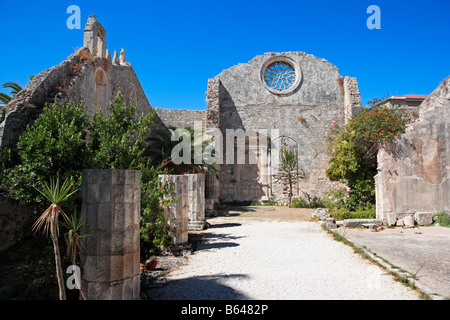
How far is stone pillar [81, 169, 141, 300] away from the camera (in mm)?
3219

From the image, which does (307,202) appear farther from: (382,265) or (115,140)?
(115,140)

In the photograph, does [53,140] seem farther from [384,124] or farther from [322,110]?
[322,110]

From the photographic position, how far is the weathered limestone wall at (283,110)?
1748 cm

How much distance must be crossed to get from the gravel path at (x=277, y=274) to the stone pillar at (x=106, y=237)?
83cm

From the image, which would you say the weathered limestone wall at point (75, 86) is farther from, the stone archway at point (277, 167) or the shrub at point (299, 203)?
the shrub at point (299, 203)

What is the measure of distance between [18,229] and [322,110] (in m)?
16.2

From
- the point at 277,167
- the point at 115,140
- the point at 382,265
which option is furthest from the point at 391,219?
the point at 115,140

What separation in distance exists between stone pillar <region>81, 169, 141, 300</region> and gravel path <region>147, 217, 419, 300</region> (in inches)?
32.6

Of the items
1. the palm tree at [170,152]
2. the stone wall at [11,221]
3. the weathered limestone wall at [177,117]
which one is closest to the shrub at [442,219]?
the palm tree at [170,152]

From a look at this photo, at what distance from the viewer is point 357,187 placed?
11398 mm

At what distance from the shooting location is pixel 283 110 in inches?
707

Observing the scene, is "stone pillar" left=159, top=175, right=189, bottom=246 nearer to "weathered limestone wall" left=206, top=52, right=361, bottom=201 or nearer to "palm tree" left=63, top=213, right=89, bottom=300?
"palm tree" left=63, top=213, right=89, bottom=300

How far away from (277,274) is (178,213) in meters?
2.77
